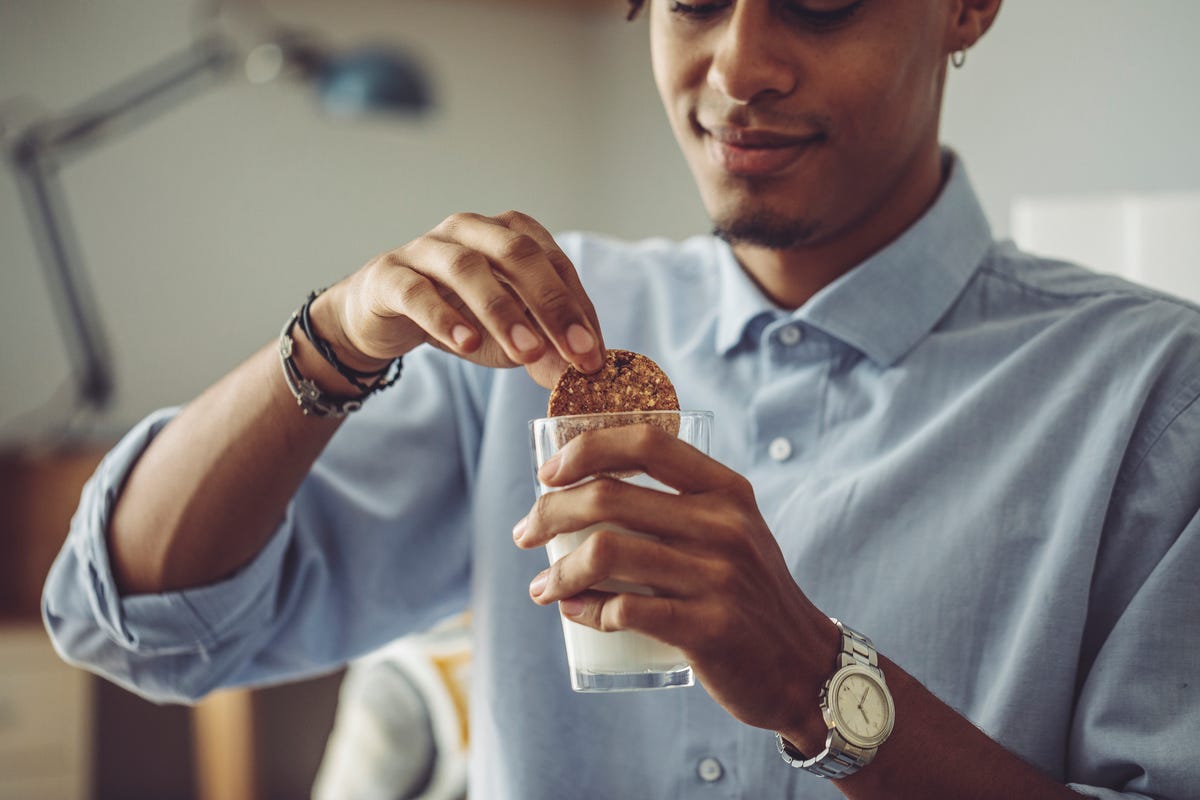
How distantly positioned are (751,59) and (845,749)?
0.58 metres

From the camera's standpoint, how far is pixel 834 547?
1041mm

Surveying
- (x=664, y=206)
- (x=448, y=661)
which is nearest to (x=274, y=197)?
(x=664, y=206)

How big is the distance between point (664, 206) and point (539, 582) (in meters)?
3.63

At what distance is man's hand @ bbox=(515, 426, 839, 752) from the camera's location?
67 cm

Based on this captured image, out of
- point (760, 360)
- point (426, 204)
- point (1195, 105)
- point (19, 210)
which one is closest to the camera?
point (760, 360)

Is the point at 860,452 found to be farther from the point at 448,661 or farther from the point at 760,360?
the point at 448,661

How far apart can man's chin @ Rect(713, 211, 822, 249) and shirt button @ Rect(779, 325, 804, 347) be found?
86 mm

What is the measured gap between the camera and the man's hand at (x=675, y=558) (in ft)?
2.19

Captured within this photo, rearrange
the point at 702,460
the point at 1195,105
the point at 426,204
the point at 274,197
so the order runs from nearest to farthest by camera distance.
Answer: the point at 702,460, the point at 1195,105, the point at 274,197, the point at 426,204

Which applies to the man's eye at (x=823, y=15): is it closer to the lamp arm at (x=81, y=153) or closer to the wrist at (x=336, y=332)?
the wrist at (x=336, y=332)

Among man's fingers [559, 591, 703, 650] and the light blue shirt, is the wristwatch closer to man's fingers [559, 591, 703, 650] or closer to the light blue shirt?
man's fingers [559, 591, 703, 650]

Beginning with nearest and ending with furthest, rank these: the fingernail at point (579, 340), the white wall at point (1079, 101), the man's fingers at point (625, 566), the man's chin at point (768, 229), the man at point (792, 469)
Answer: the man's fingers at point (625, 566) → the fingernail at point (579, 340) → the man at point (792, 469) → the man's chin at point (768, 229) → the white wall at point (1079, 101)

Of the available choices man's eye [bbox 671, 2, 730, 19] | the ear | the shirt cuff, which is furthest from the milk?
the ear

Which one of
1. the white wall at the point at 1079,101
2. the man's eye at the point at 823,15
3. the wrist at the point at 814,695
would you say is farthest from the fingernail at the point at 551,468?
the white wall at the point at 1079,101
